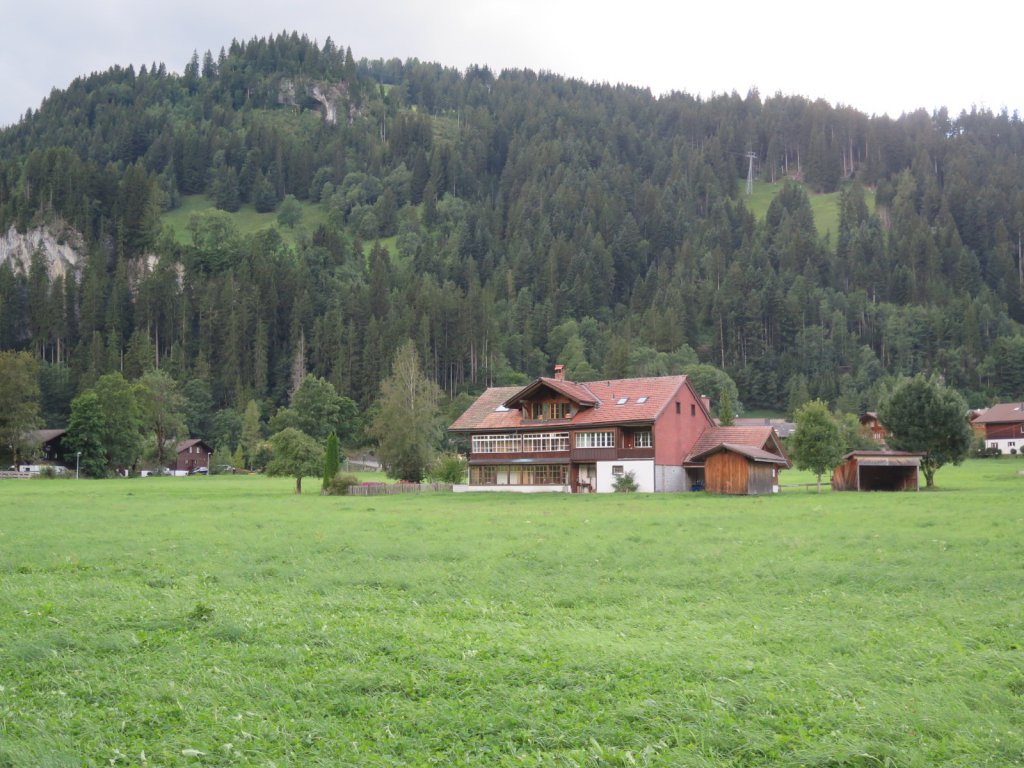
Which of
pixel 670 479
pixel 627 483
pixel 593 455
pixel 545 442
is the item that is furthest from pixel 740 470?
pixel 545 442

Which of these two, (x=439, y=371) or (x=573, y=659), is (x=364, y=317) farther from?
(x=573, y=659)

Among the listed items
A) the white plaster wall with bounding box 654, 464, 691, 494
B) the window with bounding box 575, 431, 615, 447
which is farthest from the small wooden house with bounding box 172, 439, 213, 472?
the white plaster wall with bounding box 654, 464, 691, 494

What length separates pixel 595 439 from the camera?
6425cm

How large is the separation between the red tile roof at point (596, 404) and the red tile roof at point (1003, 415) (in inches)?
2808

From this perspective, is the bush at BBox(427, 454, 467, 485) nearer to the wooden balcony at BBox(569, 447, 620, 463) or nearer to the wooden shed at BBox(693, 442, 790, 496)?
the wooden balcony at BBox(569, 447, 620, 463)

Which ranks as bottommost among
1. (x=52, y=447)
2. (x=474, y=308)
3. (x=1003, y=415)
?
(x=52, y=447)

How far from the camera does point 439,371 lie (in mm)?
154375

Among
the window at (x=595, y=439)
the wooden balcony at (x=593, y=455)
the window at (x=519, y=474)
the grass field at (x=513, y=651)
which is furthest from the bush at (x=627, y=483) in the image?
the grass field at (x=513, y=651)

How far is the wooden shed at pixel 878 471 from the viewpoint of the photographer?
191 ft

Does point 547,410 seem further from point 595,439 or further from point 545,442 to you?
point 595,439

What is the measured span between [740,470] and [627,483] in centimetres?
860

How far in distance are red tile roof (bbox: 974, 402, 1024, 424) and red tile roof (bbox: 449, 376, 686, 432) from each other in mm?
71315

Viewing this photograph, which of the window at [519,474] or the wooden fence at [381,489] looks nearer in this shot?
the wooden fence at [381,489]

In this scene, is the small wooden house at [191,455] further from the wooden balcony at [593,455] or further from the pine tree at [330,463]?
the wooden balcony at [593,455]
